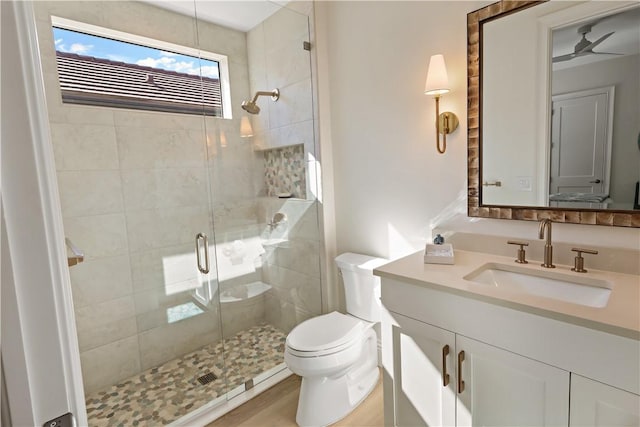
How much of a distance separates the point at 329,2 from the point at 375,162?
3.84 feet

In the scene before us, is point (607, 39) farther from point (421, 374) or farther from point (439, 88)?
point (421, 374)

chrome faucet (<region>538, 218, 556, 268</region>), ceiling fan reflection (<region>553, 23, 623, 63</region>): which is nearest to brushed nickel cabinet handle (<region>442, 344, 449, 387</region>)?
chrome faucet (<region>538, 218, 556, 268</region>)

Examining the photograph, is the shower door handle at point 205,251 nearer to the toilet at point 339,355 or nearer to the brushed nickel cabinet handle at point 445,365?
the toilet at point 339,355

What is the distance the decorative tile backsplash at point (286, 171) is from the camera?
245 cm

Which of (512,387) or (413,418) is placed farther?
(413,418)

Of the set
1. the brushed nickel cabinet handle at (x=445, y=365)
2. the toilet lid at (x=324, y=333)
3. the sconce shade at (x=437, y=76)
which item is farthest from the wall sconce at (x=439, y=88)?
the toilet lid at (x=324, y=333)

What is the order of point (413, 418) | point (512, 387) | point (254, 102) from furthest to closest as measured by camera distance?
point (254, 102) → point (413, 418) → point (512, 387)

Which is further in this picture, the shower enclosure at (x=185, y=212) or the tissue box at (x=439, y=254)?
the shower enclosure at (x=185, y=212)

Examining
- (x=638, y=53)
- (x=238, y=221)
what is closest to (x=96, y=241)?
(x=238, y=221)

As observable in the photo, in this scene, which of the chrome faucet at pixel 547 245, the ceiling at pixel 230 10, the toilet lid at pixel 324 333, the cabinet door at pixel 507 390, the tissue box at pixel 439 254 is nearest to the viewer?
the cabinet door at pixel 507 390

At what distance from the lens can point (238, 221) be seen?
8.03 feet

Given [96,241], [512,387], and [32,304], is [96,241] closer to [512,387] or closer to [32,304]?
[32,304]

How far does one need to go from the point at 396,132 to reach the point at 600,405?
58.2 inches

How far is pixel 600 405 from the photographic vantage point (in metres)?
0.92
